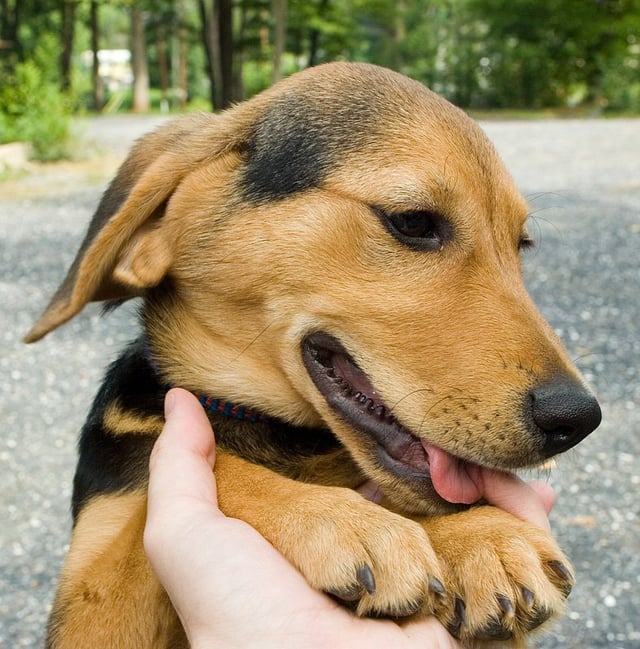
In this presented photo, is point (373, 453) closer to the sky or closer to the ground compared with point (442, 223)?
closer to the ground

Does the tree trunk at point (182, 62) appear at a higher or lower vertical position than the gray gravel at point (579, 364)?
lower

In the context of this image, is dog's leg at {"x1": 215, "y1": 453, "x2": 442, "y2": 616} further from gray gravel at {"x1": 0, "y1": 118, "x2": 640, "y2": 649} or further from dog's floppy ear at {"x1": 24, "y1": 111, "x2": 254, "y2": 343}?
gray gravel at {"x1": 0, "y1": 118, "x2": 640, "y2": 649}

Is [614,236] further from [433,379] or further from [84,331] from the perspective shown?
[433,379]

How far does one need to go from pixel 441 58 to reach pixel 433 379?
4850 cm

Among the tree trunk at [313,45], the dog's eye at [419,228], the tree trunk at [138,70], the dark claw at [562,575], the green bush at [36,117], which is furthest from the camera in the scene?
the tree trunk at [138,70]

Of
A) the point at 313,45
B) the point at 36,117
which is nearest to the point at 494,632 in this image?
the point at 36,117

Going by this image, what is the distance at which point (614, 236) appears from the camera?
1490 centimetres

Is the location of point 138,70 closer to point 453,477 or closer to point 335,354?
point 335,354

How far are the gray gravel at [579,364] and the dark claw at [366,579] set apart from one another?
172 centimetres

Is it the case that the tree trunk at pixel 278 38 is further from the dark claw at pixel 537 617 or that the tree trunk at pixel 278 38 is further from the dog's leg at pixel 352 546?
the dark claw at pixel 537 617

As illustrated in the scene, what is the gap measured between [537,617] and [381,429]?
79 cm

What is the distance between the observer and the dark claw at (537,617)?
7.50 ft

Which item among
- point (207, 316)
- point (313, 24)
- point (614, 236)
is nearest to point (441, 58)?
point (313, 24)

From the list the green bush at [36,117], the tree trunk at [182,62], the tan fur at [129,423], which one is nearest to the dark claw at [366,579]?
the tan fur at [129,423]
